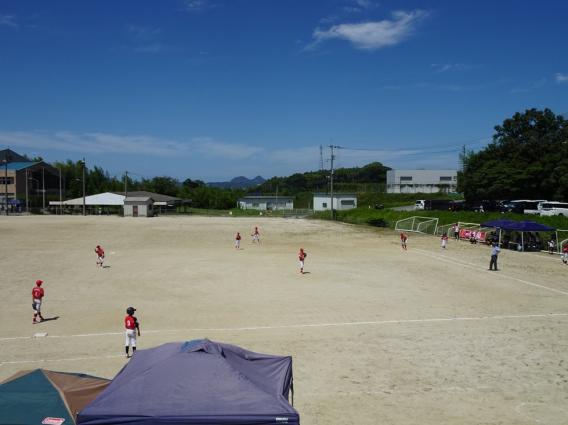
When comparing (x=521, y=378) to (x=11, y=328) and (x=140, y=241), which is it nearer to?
(x=11, y=328)

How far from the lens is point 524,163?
54.4 metres

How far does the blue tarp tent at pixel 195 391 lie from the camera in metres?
5.35

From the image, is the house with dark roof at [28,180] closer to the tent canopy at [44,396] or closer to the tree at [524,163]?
the tree at [524,163]

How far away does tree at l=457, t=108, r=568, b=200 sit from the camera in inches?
2002

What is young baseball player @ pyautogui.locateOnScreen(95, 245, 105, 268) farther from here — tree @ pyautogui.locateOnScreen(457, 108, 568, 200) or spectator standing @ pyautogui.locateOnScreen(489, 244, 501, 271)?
tree @ pyautogui.locateOnScreen(457, 108, 568, 200)

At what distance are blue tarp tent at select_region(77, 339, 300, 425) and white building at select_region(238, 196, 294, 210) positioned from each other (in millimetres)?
81666

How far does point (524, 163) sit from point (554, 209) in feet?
51.4

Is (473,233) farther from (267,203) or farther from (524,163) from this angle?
(267,203)

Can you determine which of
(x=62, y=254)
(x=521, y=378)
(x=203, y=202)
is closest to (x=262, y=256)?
(x=62, y=254)

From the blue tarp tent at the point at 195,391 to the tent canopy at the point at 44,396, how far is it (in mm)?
476

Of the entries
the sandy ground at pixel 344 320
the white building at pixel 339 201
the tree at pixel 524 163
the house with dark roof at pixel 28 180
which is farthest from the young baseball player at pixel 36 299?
the house with dark roof at pixel 28 180

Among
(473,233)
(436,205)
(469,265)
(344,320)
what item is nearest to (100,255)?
(344,320)

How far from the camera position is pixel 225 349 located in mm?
6797

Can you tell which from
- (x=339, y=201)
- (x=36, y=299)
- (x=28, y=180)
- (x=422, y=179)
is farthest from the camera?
(x=422, y=179)
